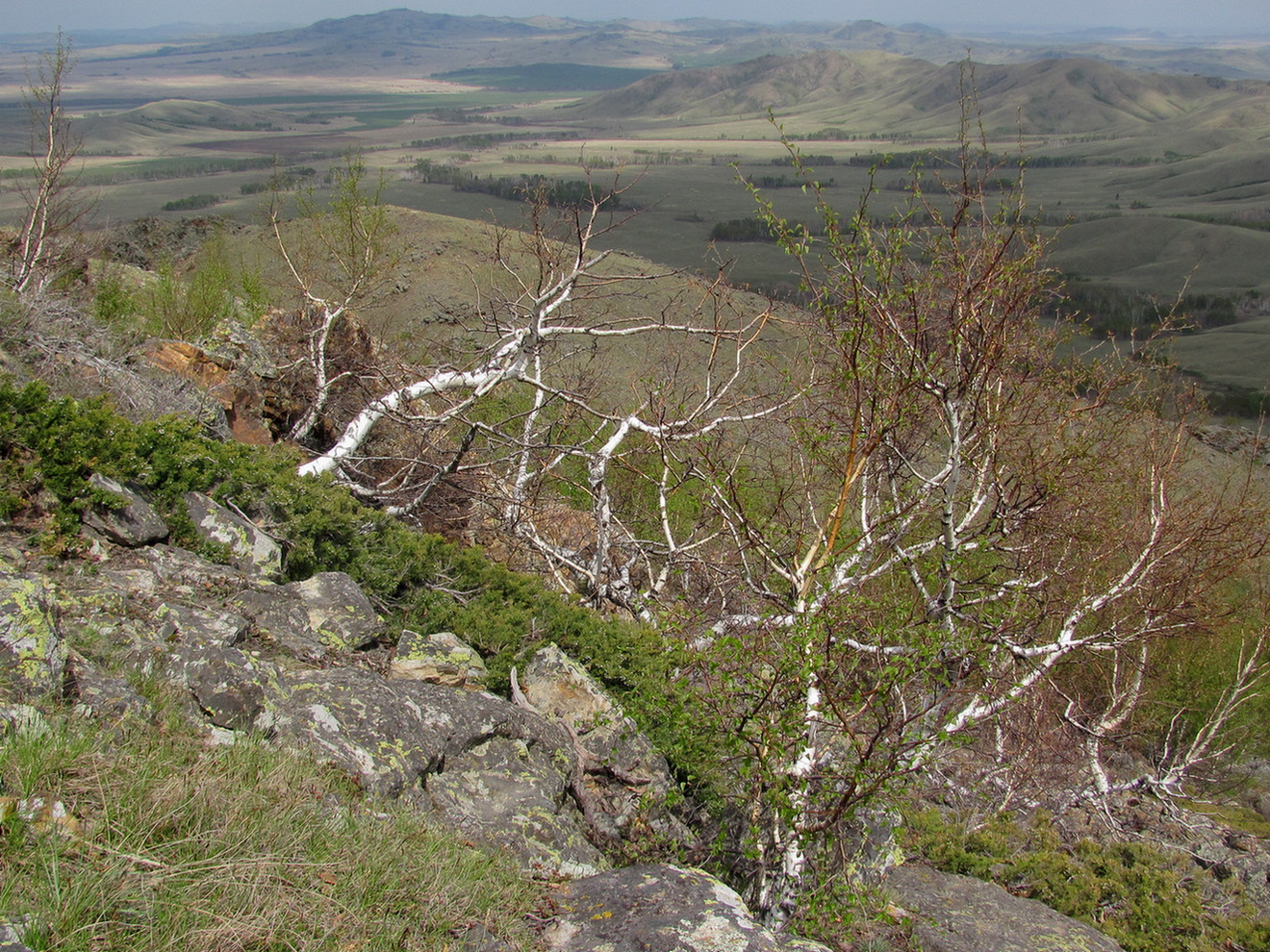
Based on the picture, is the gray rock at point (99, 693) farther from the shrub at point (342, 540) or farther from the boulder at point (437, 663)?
the boulder at point (437, 663)

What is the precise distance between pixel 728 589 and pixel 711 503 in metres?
4.25

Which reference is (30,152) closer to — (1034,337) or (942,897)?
(1034,337)

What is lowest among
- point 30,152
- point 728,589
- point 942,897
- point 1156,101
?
point 942,897

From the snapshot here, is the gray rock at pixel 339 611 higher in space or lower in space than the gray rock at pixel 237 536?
lower

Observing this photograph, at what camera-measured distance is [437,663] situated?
5.38 metres

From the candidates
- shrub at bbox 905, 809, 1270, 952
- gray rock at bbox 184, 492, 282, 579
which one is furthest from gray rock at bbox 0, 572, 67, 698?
shrub at bbox 905, 809, 1270, 952

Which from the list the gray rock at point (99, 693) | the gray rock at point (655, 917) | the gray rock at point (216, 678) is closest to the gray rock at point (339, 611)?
the gray rock at point (216, 678)

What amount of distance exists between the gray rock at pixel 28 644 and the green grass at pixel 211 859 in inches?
8.9

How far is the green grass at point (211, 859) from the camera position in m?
2.41

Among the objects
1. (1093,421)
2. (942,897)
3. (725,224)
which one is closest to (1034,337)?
(1093,421)

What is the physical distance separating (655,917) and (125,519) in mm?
4015

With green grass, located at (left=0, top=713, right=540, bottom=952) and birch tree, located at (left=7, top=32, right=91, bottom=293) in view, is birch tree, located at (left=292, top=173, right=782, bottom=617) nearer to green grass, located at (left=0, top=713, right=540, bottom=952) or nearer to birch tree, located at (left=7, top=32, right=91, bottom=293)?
green grass, located at (left=0, top=713, right=540, bottom=952)

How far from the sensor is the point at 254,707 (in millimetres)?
3820

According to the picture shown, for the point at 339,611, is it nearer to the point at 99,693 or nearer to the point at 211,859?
the point at 99,693
